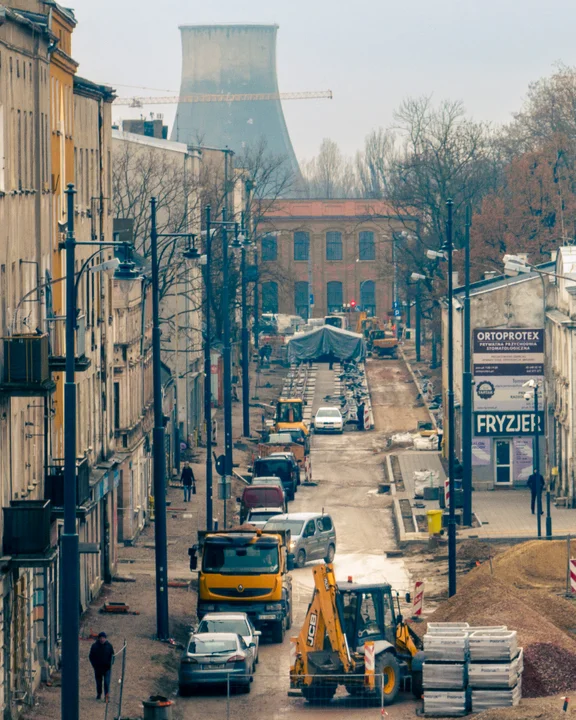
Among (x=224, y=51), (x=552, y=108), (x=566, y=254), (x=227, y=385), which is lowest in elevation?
(x=227, y=385)

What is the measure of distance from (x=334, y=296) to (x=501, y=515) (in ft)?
284

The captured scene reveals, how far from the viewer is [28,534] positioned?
96.3ft

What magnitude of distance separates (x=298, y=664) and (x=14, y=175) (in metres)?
10.0

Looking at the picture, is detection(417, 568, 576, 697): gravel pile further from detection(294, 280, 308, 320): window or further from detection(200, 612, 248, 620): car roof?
detection(294, 280, 308, 320): window

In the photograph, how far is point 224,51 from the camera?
193 meters

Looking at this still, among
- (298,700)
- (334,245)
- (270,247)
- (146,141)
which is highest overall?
(146,141)

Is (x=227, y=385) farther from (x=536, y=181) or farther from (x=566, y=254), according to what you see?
(x=536, y=181)

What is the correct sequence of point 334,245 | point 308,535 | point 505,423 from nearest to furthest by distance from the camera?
point 308,535 → point 505,423 → point 334,245

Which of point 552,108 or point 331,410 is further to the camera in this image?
point 552,108

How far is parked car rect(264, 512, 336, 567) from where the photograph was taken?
159 feet

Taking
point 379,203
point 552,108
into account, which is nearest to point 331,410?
point 552,108

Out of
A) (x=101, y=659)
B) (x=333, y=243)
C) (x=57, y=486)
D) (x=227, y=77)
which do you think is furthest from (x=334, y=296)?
(x=101, y=659)

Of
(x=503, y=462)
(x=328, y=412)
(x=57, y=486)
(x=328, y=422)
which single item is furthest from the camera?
(x=328, y=412)

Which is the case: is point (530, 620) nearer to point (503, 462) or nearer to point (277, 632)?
point (277, 632)
